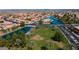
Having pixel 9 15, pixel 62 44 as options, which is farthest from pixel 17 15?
pixel 62 44

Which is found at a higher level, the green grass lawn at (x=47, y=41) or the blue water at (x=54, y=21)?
the blue water at (x=54, y=21)

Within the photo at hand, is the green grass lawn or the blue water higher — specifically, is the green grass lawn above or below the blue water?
below

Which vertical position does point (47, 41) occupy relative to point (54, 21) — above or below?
below

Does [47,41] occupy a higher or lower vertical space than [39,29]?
lower
